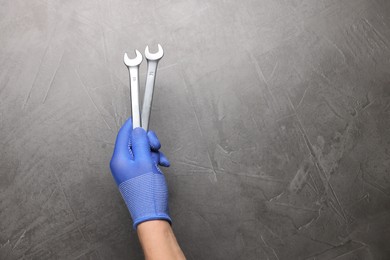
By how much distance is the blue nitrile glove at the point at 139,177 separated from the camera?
1.07m

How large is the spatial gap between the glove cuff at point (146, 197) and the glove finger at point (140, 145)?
6cm

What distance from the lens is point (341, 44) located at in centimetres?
139

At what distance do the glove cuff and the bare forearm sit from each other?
0.06 ft

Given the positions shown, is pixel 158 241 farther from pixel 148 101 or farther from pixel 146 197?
pixel 148 101

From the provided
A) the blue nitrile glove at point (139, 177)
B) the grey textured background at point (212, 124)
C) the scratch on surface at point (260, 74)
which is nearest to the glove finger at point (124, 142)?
the blue nitrile glove at point (139, 177)

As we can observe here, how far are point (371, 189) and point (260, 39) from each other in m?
0.64

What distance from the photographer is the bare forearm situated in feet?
3.28

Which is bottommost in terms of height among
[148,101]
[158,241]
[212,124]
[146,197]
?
[158,241]

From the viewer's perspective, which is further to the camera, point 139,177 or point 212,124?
point 212,124

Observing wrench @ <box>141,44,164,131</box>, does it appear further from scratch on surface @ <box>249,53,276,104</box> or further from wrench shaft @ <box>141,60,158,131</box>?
scratch on surface @ <box>249,53,276,104</box>

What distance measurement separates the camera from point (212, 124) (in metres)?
1.33

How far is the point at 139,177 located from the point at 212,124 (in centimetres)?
35

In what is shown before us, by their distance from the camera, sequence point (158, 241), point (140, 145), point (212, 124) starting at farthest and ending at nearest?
point (212, 124) < point (140, 145) < point (158, 241)

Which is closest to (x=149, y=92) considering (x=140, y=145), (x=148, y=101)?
(x=148, y=101)
